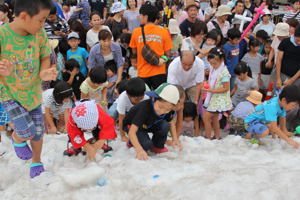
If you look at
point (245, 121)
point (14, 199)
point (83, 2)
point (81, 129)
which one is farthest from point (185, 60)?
point (83, 2)

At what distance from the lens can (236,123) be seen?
4750mm

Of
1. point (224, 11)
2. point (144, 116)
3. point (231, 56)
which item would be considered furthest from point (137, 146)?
point (224, 11)

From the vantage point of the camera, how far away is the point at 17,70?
8.54 ft

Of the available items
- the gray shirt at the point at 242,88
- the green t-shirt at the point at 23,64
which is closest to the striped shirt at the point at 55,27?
the green t-shirt at the point at 23,64

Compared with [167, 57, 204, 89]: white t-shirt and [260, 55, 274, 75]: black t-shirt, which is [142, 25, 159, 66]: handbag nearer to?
[167, 57, 204, 89]: white t-shirt

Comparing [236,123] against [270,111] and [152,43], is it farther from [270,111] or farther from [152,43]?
[152,43]

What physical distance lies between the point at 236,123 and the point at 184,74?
3.83 feet

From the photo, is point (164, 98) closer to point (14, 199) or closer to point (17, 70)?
point (17, 70)

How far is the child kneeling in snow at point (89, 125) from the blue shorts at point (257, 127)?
6.71 ft

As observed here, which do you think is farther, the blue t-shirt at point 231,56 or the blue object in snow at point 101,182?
the blue t-shirt at point 231,56

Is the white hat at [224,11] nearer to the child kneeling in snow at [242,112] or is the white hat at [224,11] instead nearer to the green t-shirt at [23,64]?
the child kneeling in snow at [242,112]

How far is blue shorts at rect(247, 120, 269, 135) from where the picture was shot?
13.4 ft

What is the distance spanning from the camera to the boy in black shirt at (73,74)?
5.54 metres

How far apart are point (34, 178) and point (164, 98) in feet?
5.06
